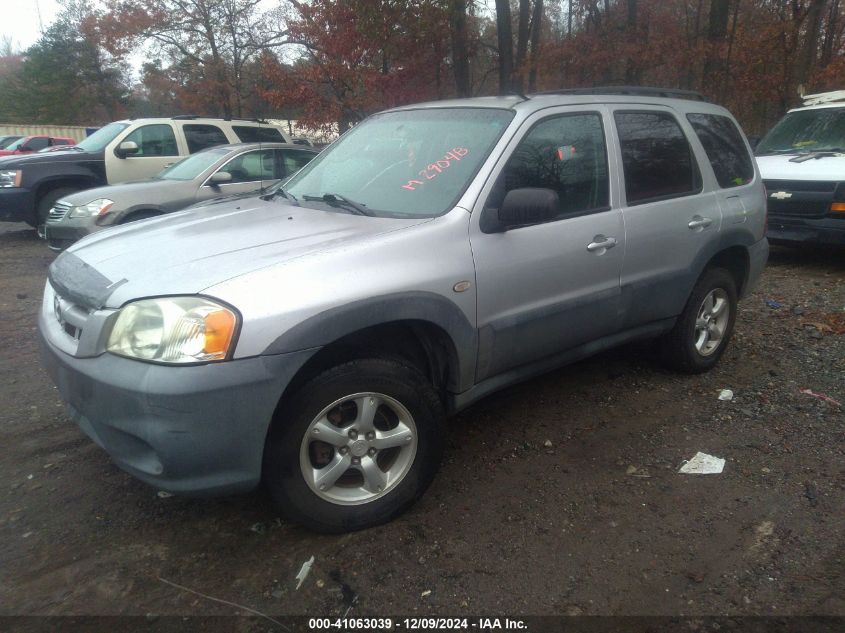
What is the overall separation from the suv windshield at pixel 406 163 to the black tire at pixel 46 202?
7.63 m

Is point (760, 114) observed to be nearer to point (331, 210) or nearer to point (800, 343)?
point (800, 343)

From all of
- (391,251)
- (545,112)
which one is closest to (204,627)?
(391,251)

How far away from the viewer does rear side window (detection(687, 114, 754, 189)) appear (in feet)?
14.6

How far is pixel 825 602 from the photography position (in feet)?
8.05

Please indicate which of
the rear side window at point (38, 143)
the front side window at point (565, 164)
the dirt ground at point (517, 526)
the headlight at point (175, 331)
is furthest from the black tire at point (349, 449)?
the rear side window at point (38, 143)

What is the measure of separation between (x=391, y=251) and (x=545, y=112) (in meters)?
1.33

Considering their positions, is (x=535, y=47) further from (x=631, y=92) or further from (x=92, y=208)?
(x=631, y=92)

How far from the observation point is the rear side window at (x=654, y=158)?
3.87m

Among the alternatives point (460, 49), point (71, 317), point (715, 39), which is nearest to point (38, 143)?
point (460, 49)

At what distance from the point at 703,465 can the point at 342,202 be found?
2333 millimetres

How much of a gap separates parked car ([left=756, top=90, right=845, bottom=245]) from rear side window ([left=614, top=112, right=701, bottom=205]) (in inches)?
163

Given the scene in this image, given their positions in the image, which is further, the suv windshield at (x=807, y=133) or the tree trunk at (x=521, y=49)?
the tree trunk at (x=521, y=49)

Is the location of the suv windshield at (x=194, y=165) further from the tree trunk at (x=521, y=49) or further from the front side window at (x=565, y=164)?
the tree trunk at (x=521, y=49)

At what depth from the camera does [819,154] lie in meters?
8.01
